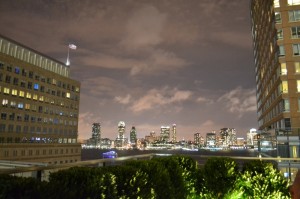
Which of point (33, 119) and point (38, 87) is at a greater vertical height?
point (38, 87)

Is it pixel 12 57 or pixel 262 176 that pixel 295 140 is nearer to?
pixel 262 176

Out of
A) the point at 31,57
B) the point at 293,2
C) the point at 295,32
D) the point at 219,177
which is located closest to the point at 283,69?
the point at 295,32

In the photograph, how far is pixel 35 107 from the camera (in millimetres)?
93250

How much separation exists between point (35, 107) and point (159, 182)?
93.4 meters

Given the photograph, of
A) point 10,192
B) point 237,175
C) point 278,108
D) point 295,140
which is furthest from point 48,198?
point 278,108

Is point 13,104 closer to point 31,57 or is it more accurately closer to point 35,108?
point 35,108

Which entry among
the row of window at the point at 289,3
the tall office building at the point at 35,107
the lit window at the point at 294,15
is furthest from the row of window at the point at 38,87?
the lit window at the point at 294,15

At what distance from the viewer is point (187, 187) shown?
9844mm

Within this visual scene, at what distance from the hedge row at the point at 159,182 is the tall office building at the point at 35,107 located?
3012 inches

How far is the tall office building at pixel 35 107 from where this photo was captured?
81.7m

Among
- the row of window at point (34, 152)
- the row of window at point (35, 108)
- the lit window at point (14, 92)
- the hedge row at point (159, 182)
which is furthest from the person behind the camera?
the lit window at point (14, 92)

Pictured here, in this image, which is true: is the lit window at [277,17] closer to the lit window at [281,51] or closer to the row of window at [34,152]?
the lit window at [281,51]

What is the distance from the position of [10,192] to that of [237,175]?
25.0 feet

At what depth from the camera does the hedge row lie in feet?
15.6
